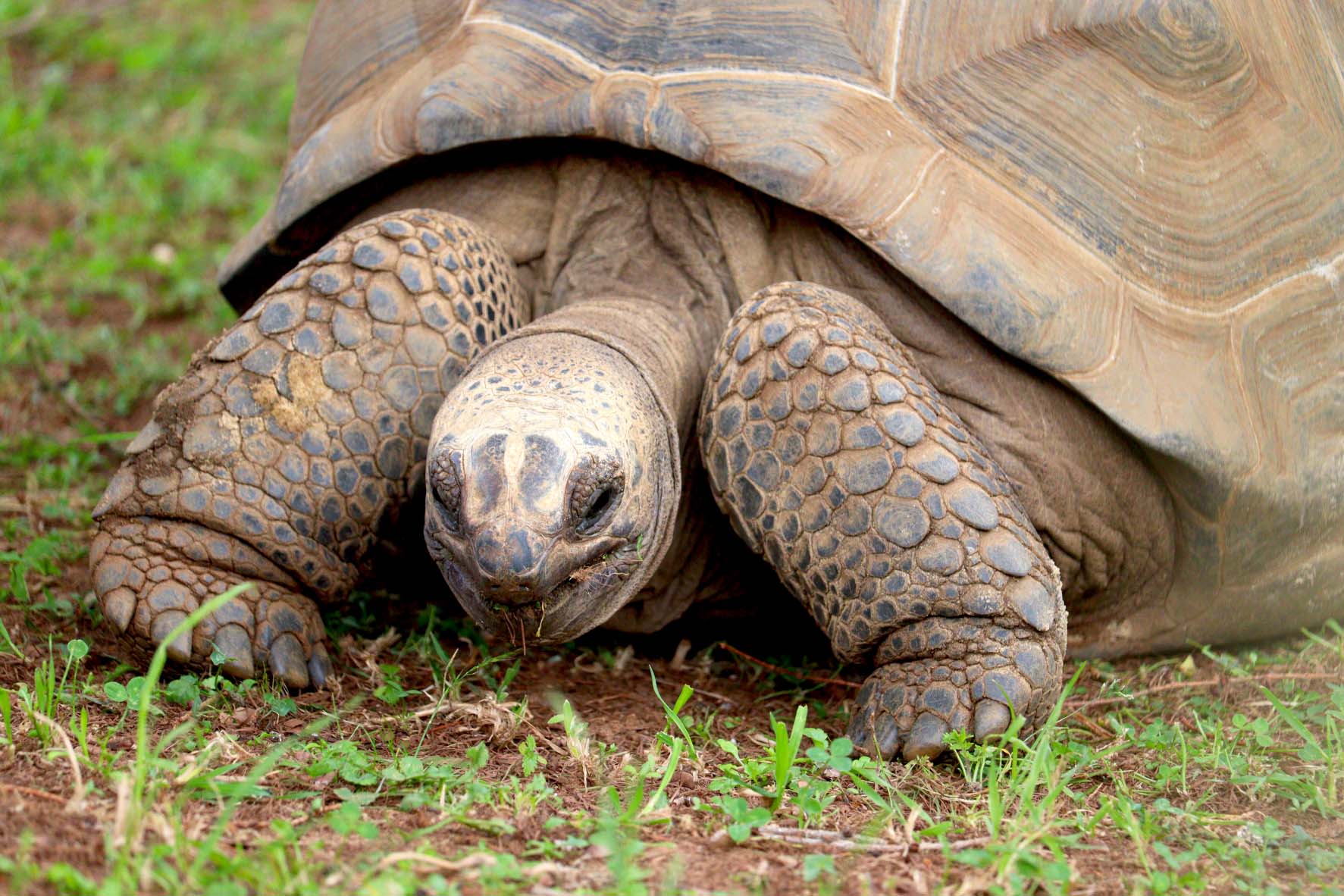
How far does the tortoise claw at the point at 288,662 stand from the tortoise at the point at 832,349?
0.04 ft

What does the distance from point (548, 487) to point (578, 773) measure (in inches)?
20.5

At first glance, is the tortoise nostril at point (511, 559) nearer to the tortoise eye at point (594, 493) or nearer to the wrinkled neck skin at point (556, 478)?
the wrinkled neck skin at point (556, 478)

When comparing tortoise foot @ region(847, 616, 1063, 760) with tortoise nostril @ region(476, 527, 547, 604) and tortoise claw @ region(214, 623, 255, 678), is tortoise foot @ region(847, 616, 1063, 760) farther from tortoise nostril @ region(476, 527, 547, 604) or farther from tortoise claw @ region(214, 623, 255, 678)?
tortoise claw @ region(214, 623, 255, 678)

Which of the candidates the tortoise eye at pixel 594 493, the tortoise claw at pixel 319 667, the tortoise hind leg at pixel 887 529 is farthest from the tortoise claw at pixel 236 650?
the tortoise hind leg at pixel 887 529

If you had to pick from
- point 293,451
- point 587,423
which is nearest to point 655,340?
point 587,423

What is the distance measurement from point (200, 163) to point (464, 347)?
138 inches

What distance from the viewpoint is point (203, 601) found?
3025 millimetres

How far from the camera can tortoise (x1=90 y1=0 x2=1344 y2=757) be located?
2.94m

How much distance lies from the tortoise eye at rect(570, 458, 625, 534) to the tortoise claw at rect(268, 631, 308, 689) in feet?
2.41

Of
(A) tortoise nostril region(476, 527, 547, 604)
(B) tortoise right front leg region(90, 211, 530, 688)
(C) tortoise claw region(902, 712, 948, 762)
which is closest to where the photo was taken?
(A) tortoise nostril region(476, 527, 547, 604)

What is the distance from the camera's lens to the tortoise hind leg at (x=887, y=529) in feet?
9.54

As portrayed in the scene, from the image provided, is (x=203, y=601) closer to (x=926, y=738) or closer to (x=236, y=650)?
(x=236, y=650)

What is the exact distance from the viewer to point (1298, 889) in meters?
2.34

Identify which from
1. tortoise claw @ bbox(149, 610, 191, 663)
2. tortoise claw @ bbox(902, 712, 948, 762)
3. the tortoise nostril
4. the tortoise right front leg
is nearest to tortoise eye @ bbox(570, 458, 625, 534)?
the tortoise nostril
